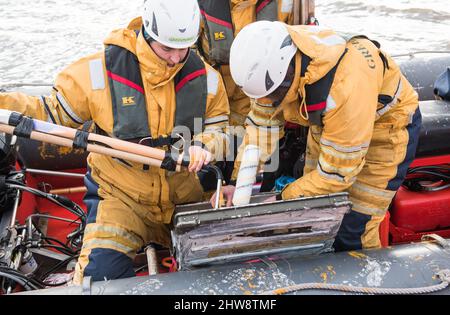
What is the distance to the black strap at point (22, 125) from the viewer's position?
2.00 m

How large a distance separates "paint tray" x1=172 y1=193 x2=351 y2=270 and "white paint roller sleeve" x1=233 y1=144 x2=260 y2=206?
205 millimetres

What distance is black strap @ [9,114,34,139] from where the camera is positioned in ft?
6.57

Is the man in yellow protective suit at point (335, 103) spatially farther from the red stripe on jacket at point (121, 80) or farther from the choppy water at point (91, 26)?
the choppy water at point (91, 26)

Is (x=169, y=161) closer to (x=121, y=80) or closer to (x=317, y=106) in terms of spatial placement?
(x=121, y=80)

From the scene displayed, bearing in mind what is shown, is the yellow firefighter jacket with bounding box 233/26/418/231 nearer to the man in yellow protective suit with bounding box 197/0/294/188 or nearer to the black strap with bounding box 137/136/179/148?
the black strap with bounding box 137/136/179/148

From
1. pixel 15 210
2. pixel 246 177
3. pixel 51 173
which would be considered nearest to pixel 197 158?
pixel 246 177

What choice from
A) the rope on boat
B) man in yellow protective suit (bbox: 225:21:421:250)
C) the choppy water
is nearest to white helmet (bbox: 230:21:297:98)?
man in yellow protective suit (bbox: 225:21:421:250)

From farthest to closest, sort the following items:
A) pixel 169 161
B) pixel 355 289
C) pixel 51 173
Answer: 1. pixel 51 173
2. pixel 169 161
3. pixel 355 289

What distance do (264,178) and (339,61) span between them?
119cm

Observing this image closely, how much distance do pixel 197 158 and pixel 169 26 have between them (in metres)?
0.56

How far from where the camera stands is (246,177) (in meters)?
2.22
